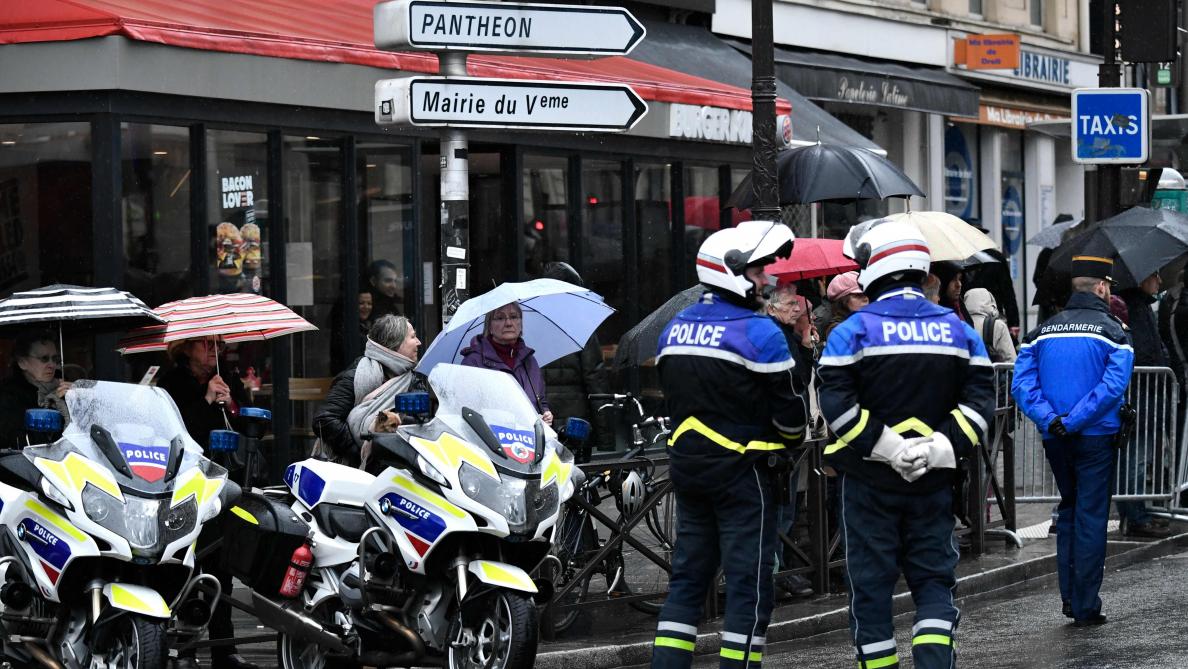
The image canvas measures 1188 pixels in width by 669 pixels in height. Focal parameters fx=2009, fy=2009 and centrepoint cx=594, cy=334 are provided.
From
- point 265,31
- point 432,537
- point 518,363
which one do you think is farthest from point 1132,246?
point 432,537

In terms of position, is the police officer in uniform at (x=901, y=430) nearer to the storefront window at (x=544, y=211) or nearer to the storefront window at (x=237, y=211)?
the storefront window at (x=237, y=211)

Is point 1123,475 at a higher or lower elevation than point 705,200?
lower

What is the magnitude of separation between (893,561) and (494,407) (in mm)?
1817

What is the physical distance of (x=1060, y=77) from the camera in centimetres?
2858

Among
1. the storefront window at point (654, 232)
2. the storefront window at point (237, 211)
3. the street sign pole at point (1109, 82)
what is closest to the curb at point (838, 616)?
the street sign pole at point (1109, 82)

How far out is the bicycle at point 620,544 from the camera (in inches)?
378

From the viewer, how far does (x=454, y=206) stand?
29.9 ft

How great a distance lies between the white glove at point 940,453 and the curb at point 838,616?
2420 millimetres

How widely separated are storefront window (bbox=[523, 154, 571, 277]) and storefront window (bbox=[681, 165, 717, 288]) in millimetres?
1706

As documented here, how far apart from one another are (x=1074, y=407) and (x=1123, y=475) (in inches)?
125

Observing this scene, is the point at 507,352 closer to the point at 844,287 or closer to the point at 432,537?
the point at 432,537

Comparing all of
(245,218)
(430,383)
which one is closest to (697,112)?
(245,218)

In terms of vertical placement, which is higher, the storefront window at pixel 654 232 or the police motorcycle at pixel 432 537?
the storefront window at pixel 654 232

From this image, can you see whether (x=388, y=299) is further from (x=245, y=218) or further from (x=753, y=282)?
(x=753, y=282)
